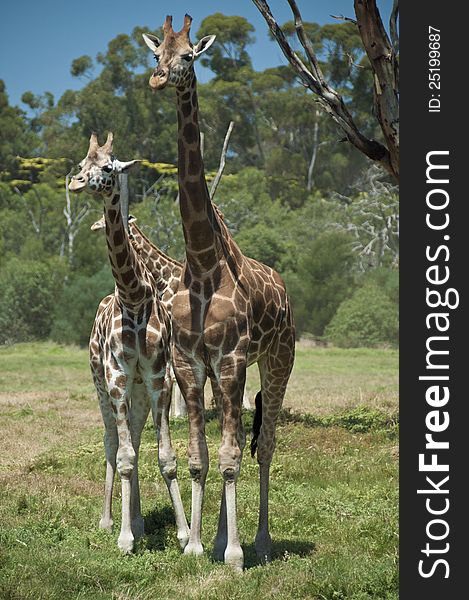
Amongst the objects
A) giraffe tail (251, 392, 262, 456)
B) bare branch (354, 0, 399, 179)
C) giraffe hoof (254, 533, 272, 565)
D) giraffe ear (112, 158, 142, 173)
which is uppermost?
bare branch (354, 0, 399, 179)

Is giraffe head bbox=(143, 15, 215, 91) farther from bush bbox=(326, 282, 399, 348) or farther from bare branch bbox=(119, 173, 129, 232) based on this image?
bush bbox=(326, 282, 399, 348)

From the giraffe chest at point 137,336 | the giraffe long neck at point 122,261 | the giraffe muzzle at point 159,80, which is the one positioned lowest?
the giraffe chest at point 137,336

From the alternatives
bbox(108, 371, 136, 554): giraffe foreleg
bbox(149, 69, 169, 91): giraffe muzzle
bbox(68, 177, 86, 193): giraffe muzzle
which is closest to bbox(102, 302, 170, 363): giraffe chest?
bbox(108, 371, 136, 554): giraffe foreleg

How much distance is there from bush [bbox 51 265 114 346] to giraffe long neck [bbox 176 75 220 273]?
21359 mm

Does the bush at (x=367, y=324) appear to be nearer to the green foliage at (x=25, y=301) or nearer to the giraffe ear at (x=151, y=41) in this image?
the green foliage at (x=25, y=301)

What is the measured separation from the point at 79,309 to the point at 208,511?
66.2 ft

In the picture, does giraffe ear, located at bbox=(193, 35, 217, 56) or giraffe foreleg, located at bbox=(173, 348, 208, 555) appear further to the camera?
giraffe foreleg, located at bbox=(173, 348, 208, 555)

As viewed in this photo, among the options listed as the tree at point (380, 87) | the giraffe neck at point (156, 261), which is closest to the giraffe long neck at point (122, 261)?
the giraffe neck at point (156, 261)

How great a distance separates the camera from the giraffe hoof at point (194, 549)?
669cm

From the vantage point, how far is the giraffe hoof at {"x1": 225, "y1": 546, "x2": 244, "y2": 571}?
6.40 m

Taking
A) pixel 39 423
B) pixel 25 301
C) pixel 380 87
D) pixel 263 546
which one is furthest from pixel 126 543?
pixel 25 301

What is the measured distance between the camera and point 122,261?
23.0 ft

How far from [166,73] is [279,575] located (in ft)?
11.4

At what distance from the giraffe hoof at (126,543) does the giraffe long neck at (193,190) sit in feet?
6.75
